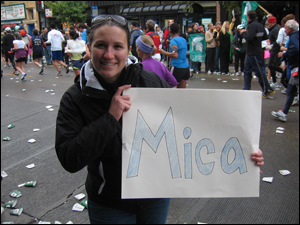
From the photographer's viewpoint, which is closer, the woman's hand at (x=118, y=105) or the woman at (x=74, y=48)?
the woman's hand at (x=118, y=105)

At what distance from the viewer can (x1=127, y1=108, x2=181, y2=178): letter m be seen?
1.55 m

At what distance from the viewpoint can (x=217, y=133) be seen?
5.18 ft

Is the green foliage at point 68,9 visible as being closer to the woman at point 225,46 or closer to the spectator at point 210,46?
the spectator at point 210,46

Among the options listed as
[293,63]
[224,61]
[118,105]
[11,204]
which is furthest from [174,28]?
Answer: [118,105]

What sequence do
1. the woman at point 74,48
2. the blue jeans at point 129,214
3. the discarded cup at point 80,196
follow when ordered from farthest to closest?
1. the woman at point 74,48
2. the discarded cup at point 80,196
3. the blue jeans at point 129,214

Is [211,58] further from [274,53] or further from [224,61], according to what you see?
[274,53]

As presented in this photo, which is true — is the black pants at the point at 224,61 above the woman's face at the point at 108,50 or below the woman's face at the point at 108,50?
below

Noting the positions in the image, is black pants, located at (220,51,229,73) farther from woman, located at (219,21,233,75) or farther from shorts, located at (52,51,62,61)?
shorts, located at (52,51,62,61)

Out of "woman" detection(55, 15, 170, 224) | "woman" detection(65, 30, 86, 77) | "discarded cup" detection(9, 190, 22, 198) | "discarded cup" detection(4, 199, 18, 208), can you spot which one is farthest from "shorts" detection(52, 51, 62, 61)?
"woman" detection(55, 15, 170, 224)

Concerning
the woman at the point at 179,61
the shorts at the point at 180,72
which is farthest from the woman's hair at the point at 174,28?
the shorts at the point at 180,72

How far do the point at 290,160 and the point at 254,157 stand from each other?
→ 3.05 m

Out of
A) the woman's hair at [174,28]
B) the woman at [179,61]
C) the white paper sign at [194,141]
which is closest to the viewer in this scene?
the white paper sign at [194,141]

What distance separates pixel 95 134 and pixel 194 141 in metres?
0.54

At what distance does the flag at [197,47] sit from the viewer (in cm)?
1186
